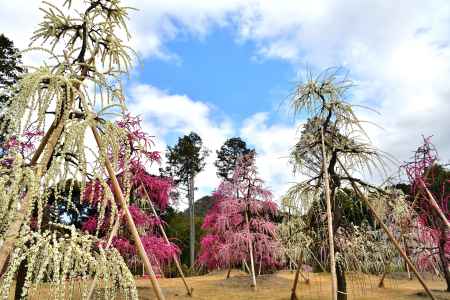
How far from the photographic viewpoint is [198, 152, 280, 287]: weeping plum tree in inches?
686

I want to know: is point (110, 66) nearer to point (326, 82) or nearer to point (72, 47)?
point (72, 47)

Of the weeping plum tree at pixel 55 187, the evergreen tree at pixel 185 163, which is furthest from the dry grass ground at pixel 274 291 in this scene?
the evergreen tree at pixel 185 163

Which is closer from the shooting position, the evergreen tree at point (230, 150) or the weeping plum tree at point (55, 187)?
the weeping plum tree at point (55, 187)

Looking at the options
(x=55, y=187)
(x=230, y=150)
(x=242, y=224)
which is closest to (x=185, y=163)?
(x=230, y=150)

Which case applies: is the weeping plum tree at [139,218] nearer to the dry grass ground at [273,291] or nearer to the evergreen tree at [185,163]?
the dry grass ground at [273,291]

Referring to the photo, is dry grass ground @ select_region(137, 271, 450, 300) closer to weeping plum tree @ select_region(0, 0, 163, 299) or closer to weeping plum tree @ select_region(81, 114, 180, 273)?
weeping plum tree @ select_region(81, 114, 180, 273)

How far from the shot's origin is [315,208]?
8.62 metres

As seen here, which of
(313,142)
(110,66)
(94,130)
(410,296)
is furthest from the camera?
(410,296)

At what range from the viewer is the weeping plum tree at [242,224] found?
17.4 m

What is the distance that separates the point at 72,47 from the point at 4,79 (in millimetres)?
25498

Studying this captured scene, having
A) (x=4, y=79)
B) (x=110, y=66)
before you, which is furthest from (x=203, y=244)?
(x=4, y=79)

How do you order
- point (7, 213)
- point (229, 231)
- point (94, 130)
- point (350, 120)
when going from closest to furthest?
point (7, 213), point (94, 130), point (350, 120), point (229, 231)

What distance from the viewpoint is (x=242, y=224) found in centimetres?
1833

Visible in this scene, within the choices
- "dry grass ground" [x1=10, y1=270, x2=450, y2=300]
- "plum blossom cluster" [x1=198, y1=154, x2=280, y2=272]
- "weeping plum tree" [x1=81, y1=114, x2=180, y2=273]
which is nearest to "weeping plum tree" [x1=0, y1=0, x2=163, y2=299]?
"weeping plum tree" [x1=81, y1=114, x2=180, y2=273]
